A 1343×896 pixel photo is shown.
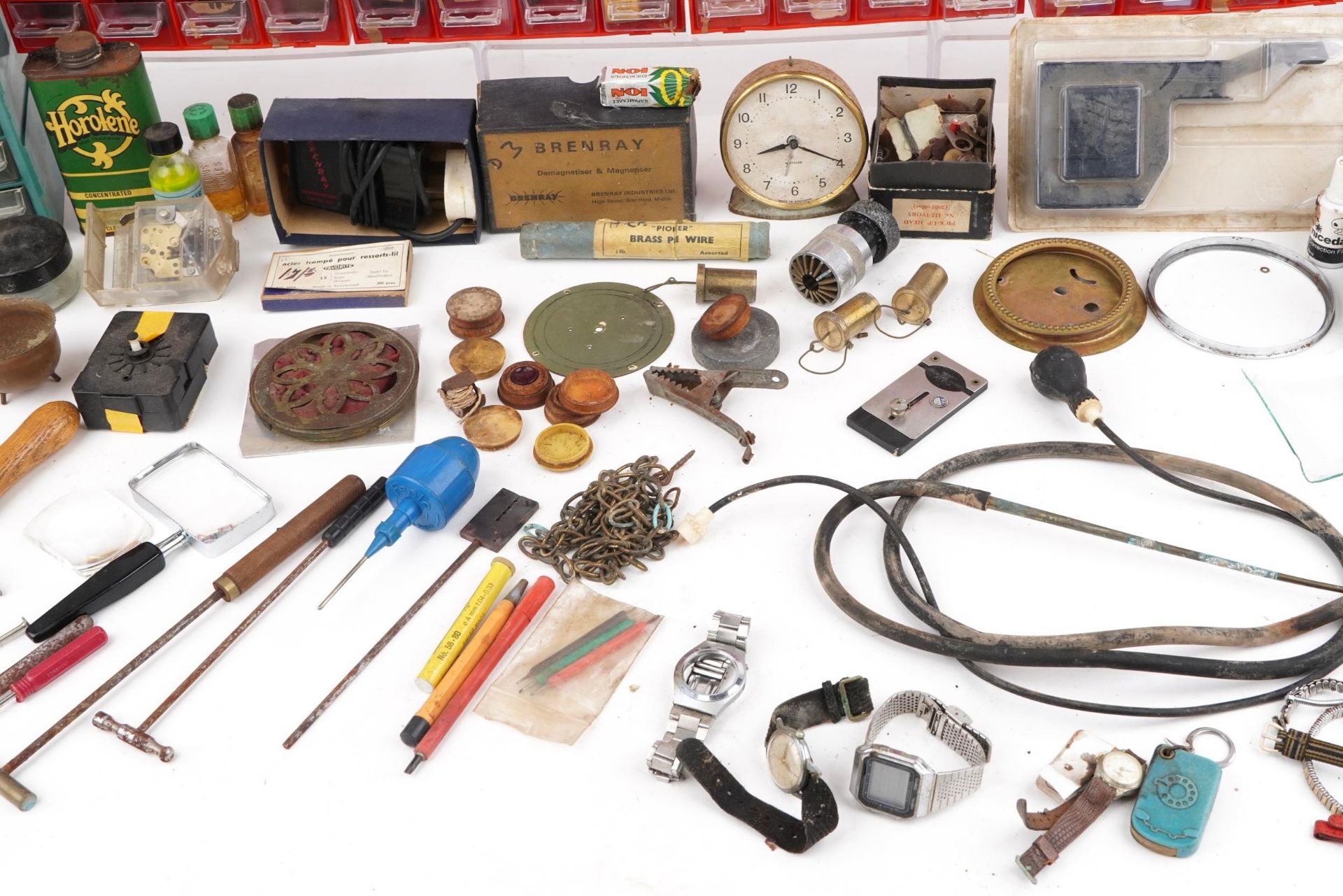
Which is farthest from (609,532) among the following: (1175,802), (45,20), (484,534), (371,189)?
(45,20)

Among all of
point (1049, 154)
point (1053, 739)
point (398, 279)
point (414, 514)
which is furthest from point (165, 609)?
point (1049, 154)

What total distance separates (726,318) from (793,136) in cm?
55

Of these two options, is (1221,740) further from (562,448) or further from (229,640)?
(229,640)

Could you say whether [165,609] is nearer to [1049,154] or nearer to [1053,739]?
[1053,739]

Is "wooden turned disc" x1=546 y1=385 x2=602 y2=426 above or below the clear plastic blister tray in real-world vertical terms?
below

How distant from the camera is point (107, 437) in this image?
8.63 feet

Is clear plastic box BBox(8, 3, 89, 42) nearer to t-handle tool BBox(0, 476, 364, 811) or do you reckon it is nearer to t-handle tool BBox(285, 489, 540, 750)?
t-handle tool BBox(0, 476, 364, 811)

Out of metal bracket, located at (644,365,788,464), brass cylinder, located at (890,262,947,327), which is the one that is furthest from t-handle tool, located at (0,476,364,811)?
brass cylinder, located at (890,262,947,327)

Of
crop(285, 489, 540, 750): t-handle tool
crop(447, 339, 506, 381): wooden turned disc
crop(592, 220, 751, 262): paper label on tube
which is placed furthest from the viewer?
crop(592, 220, 751, 262): paper label on tube

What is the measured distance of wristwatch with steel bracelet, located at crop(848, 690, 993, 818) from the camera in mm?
1896

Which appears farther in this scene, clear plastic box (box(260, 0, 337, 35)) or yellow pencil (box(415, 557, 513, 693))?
clear plastic box (box(260, 0, 337, 35))

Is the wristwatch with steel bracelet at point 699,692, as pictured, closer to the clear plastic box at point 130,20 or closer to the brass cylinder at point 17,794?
the brass cylinder at point 17,794

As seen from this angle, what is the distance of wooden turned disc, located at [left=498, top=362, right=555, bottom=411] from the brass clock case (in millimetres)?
950

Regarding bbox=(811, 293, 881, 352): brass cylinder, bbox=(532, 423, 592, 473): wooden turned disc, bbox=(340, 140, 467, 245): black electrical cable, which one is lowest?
bbox=(532, 423, 592, 473): wooden turned disc
